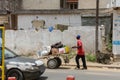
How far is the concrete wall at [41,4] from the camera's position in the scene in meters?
39.1

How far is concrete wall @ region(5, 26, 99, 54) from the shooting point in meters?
26.5

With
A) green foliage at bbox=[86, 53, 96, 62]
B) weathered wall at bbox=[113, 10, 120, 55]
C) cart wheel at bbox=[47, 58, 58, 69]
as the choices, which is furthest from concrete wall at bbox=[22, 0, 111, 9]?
cart wheel at bbox=[47, 58, 58, 69]

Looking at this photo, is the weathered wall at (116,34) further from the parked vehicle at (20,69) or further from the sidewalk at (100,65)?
the parked vehicle at (20,69)

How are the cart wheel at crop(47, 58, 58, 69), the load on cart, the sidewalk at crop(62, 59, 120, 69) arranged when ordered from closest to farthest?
1. the load on cart
2. the cart wheel at crop(47, 58, 58, 69)
3. the sidewalk at crop(62, 59, 120, 69)

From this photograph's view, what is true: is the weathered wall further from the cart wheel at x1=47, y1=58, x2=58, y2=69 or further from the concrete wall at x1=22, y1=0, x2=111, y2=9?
the concrete wall at x1=22, y1=0, x2=111, y2=9

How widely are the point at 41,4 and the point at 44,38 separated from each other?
41.7 feet

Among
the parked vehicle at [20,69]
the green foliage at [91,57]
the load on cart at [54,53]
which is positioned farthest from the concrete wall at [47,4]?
the parked vehicle at [20,69]

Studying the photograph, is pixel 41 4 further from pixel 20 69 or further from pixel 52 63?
pixel 20 69

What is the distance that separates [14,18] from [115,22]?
1198 cm

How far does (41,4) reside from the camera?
39.4 m

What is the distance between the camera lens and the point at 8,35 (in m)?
27.6

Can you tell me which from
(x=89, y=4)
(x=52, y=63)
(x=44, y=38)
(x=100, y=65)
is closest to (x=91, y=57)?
(x=100, y=65)

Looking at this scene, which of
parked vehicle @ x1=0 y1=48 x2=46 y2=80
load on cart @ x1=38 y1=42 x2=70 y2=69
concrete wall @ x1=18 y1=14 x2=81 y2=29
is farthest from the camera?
concrete wall @ x1=18 y1=14 x2=81 y2=29

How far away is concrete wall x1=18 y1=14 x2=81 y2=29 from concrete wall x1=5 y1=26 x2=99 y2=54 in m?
5.71
